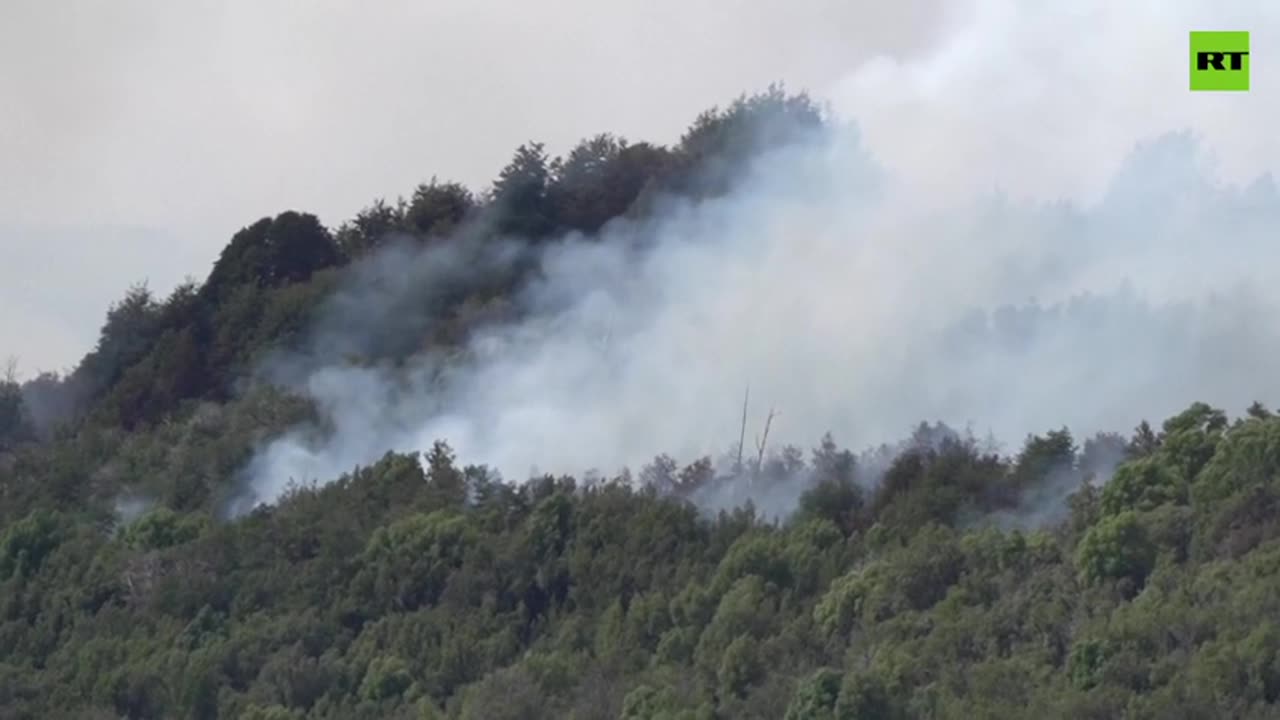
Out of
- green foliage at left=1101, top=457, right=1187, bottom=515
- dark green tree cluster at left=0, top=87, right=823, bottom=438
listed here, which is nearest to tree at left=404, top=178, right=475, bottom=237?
dark green tree cluster at left=0, top=87, right=823, bottom=438

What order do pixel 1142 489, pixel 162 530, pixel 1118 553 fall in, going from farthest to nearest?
pixel 162 530 < pixel 1142 489 < pixel 1118 553

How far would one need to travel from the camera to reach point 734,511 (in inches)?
2347

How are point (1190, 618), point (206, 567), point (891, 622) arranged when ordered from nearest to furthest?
point (1190, 618) → point (891, 622) → point (206, 567)

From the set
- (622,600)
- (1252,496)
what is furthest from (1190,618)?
(622,600)

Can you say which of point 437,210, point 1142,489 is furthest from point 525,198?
point 1142,489

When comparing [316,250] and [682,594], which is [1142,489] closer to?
[682,594]

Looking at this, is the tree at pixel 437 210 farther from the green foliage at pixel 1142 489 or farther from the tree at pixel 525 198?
the green foliage at pixel 1142 489

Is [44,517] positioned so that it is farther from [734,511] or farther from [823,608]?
A: [823,608]

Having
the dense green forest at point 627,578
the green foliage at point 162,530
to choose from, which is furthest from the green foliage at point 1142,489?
the green foliage at point 162,530

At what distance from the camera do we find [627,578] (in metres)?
57.9

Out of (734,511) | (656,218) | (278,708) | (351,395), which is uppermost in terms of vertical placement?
(656,218)

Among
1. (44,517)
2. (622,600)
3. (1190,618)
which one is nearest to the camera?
(1190,618)

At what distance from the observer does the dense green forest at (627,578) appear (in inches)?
1977

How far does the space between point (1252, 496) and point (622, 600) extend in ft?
33.9
